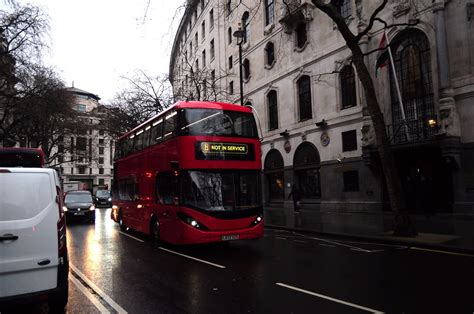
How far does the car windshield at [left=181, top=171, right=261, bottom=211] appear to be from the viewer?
10.5 meters

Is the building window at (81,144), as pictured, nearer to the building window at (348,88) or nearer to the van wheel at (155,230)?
the building window at (348,88)

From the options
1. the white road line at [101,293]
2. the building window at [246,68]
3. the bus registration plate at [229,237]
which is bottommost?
the white road line at [101,293]

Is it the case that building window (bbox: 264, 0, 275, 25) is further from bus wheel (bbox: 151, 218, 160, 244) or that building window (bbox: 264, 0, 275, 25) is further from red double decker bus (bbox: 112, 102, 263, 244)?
bus wheel (bbox: 151, 218, 160, 244)

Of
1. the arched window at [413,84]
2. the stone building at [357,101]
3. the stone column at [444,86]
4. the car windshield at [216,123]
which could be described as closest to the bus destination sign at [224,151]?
the car windshield at [216,123]

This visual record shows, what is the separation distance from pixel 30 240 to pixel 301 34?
998 inches

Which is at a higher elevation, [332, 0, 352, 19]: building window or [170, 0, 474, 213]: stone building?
[332, 0, 352, 19]: building window

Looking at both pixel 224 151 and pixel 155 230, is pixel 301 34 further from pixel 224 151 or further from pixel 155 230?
pixel 155 230

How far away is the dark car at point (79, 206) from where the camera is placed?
68.3 feet

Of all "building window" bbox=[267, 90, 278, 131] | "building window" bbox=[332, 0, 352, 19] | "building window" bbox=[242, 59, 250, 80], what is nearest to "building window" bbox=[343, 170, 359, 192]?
"building window" bbox=[267, 90, 278, 131]

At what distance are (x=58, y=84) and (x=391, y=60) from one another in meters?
27.9

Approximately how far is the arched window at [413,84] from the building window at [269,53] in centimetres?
1127

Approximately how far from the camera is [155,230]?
12.5 meters

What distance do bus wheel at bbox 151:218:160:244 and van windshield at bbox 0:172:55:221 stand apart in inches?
273

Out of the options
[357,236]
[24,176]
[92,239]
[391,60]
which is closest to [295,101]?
[391,60]
